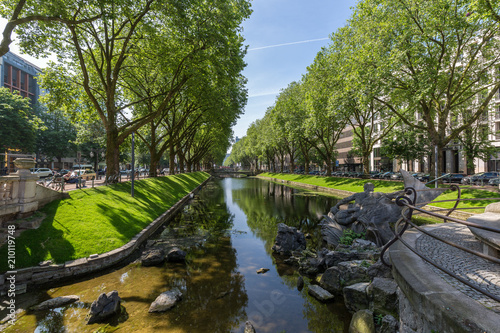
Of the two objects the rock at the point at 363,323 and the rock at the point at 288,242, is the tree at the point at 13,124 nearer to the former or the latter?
the rock at the point at 288,242

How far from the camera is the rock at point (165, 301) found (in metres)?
5.47

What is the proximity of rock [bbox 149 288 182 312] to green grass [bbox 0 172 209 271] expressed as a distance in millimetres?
3555

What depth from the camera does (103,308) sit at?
5.21 metres

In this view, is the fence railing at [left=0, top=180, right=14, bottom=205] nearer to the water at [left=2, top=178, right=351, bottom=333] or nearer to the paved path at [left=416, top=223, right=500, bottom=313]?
the water at [left=2, top=178, right=351, bottom=333]

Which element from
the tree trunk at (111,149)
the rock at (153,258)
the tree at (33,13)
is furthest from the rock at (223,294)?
the tree trunk at (111,149)

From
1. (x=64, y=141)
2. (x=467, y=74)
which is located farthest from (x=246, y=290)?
(x=64, y=141)

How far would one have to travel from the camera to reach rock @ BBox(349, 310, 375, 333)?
4519 mm

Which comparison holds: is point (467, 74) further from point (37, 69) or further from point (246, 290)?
point (37, 69)

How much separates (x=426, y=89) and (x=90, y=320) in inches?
791

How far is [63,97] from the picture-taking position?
1608 centimetres

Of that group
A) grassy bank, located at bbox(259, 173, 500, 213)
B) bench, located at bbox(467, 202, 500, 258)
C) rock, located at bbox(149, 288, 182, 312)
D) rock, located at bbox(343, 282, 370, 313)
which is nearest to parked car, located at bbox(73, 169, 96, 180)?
rock, located at bbox(149, 288, 182, 312)

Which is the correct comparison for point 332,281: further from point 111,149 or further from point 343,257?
point 111,149

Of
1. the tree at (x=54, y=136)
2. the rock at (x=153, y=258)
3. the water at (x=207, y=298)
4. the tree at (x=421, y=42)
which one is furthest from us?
the tree at (x=54, y=136)

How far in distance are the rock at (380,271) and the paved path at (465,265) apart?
0.92m
